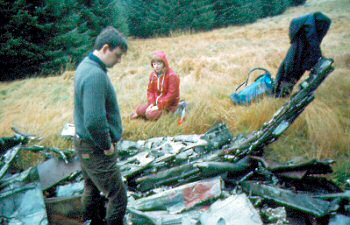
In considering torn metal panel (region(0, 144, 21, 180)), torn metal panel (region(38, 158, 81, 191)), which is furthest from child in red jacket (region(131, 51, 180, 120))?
torn metal panel (region(0, 144, 21, 180))

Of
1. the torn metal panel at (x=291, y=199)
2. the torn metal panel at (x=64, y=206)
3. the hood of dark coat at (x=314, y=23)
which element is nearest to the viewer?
the torn metal panel at (x=291, y=199)

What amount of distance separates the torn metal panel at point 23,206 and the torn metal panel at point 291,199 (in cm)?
213

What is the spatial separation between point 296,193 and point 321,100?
2.53 meters

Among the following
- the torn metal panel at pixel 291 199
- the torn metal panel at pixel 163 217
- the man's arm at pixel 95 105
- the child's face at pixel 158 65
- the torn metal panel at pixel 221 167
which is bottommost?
the torn metal panel at pixel 163 217

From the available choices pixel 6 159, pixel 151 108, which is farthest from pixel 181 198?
pixel 151 108

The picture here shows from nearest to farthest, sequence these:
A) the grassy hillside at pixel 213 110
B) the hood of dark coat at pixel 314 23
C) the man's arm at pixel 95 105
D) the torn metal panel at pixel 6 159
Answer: the man's arm at pixel 95 105, the torn metal panel at pixel 6 159, the grassy hillside at pixel 213 110, the hood of dark coat at pixel 314 23

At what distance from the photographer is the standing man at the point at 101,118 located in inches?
85.4

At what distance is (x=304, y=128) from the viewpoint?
4164 millimetres

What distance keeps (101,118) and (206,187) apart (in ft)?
4.70

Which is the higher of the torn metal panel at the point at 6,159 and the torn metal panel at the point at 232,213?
the torn metal panel at the point at 6,159

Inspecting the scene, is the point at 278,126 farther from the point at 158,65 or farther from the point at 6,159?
the point at 6,159

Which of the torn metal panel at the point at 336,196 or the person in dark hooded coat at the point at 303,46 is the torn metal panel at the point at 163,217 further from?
Result: the person in dark hooded coat at the point at 303,46

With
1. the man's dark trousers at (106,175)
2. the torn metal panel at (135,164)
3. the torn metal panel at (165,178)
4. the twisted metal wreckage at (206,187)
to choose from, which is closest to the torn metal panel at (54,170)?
the twisted metal wreckage at (206,187)

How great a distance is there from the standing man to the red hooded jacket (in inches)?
94.8
